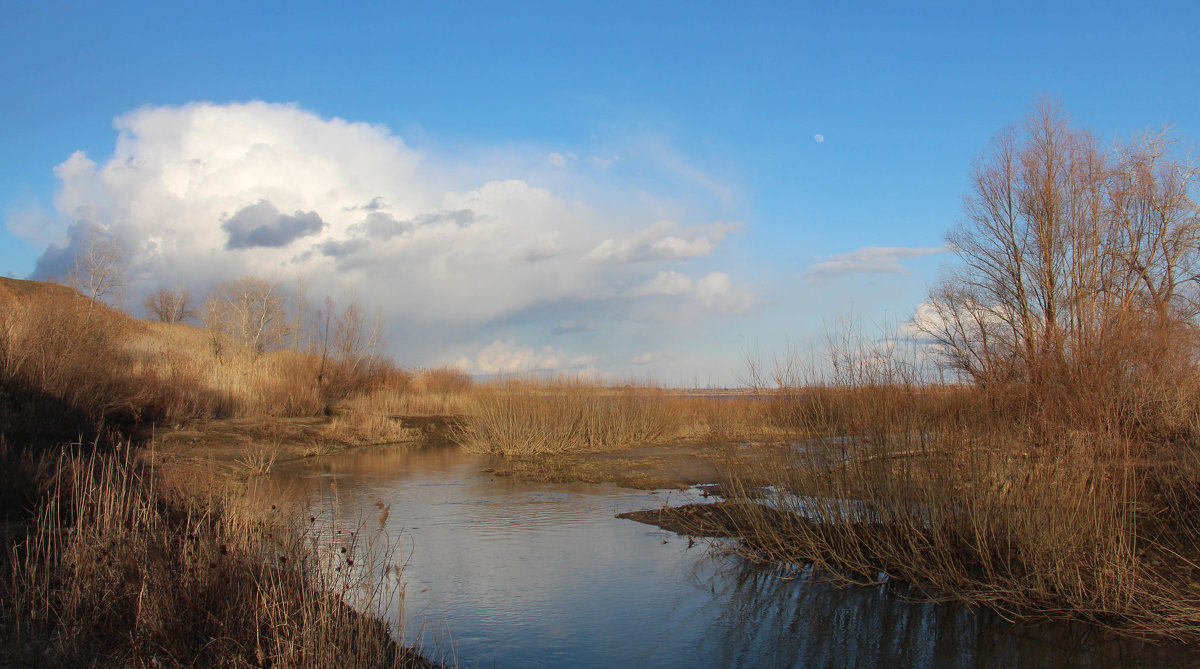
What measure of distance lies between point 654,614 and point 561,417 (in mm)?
13720

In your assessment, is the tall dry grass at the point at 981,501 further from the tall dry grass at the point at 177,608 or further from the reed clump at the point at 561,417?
the reed clump at the point at 561,417

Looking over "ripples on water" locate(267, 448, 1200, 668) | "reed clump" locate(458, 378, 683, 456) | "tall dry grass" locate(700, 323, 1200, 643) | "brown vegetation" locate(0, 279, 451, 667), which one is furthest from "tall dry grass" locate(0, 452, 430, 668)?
"reed clump" locate(458, 378, 683, 456)

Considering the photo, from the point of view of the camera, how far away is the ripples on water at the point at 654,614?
5.29 meters

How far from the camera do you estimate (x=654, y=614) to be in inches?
248

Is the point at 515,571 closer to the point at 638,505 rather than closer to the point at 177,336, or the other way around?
the point at 638,505

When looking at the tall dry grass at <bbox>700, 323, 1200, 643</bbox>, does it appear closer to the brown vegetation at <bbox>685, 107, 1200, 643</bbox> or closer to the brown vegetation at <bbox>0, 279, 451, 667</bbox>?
the brown vegetation at <bbox>685, 107, 1200, 643</bbox>

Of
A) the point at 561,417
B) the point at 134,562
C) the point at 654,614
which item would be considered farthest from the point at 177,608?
the point at 561,417

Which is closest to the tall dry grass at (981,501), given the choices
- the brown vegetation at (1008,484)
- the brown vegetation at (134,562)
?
the brown vegetation at (1008,484)

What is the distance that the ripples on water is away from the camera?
5.29 meters

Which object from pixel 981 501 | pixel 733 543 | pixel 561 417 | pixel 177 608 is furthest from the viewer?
pixel 561 417

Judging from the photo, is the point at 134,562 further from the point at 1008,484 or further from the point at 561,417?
the point at 561,417

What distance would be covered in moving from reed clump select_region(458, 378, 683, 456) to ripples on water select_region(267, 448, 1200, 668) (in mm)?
9139

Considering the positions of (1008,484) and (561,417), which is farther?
(561,417)

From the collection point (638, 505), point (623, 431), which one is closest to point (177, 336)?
point (623, 431)
